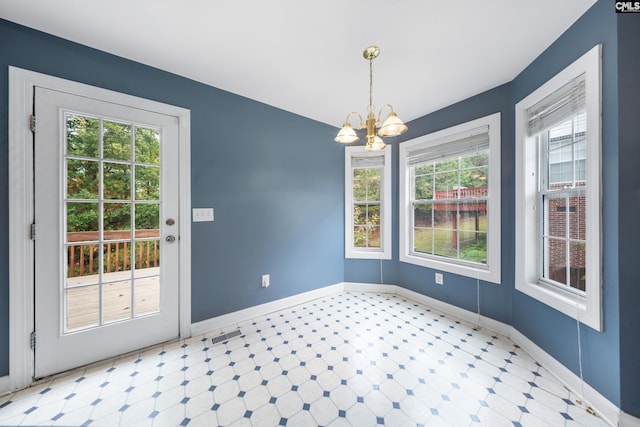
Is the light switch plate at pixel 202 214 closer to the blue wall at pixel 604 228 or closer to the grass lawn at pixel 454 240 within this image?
the grass lawn at pixel 454 240

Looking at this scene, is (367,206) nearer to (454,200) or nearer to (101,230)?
(454,200)

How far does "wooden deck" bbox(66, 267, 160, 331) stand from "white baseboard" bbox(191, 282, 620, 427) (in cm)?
51

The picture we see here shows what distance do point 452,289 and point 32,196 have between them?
150 inches

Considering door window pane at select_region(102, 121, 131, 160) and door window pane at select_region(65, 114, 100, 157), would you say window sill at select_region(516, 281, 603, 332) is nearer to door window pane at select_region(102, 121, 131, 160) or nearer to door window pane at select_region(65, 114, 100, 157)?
door window pane at select_region(102, 121, 131, 160)

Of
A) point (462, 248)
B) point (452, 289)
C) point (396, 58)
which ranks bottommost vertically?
point (452, 289)

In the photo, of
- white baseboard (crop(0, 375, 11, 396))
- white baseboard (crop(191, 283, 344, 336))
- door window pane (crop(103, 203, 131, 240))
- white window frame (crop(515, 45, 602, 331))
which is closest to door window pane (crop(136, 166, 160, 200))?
door window pane (crop(103, 203, 131, 240))

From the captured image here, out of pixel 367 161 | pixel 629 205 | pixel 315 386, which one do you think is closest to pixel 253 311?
pixel 315 386

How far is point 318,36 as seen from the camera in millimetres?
1606

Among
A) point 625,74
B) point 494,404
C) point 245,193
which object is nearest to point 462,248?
point 494,404

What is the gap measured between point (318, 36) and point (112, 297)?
258cm

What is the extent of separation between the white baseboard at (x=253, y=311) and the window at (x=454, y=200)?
1267mm

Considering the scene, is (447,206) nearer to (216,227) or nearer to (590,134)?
(590,134)

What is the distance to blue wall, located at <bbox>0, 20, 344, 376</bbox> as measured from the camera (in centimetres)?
158

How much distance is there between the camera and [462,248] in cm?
259
